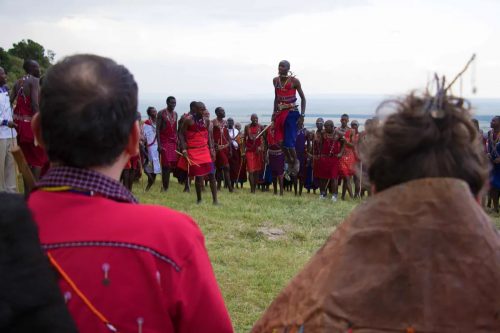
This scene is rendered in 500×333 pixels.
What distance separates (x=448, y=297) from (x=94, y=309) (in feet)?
2.86

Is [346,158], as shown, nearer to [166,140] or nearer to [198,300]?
[166,140]

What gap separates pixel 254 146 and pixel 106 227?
565 inches

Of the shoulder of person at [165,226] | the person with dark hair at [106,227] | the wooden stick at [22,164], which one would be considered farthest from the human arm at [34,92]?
the shoulder of person at [165,226]

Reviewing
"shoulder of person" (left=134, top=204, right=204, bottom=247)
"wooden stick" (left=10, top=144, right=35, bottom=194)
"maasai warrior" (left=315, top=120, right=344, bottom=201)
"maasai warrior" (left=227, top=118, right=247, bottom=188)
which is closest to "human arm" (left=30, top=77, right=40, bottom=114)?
"wooden stick" (left=10, top=144, right=35, bottom=194)

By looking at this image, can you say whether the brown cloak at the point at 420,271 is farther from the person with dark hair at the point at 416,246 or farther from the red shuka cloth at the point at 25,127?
the red shuka cloth at the point at 25,127

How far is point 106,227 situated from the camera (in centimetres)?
159

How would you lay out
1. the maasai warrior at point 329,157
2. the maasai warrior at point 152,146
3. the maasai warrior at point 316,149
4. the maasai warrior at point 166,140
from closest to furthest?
the maasai warrior at point 166,140, the maasai warrior at point 152,146, the maasai warrior at point 329,157, the maasai warrior at point 316,149

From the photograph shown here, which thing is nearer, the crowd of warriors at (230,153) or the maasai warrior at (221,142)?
the crowd of warriors at (230,153)

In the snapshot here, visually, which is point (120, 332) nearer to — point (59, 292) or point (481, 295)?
point (59, 292)

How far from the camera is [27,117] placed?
28.1 feet

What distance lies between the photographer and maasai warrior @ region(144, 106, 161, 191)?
13.8 meters

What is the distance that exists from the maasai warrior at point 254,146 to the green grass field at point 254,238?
3651mm

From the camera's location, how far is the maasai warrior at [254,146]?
15695 mm

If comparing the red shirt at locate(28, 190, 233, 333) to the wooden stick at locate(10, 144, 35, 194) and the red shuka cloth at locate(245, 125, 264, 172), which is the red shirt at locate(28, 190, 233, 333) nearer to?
the wooden stick at locate(10, 144, 35, 194)
